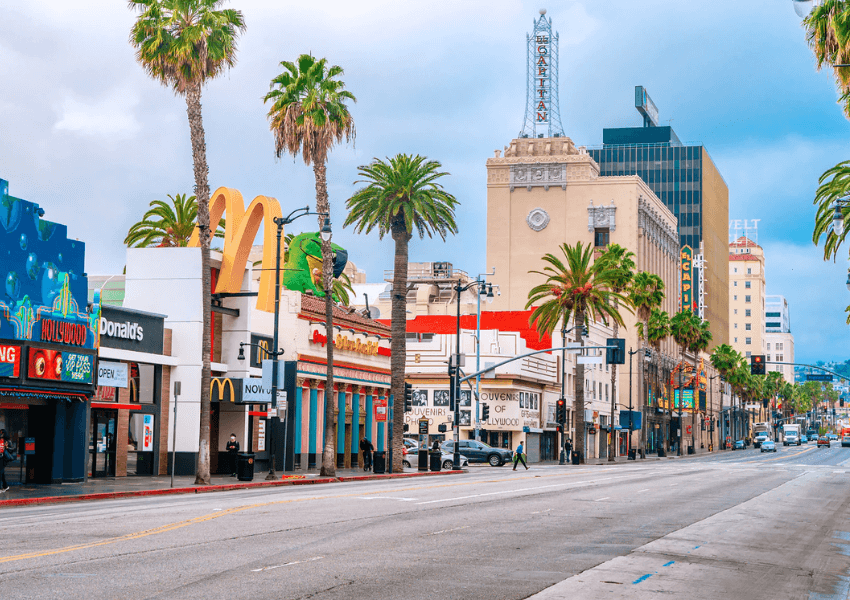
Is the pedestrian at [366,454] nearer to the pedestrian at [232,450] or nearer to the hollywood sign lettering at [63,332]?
the pedestrian at [232,450]

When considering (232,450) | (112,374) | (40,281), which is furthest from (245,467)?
(40,281)

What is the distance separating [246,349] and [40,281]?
566 inches

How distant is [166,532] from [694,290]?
487ft

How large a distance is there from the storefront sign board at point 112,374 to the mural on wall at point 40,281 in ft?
5.97

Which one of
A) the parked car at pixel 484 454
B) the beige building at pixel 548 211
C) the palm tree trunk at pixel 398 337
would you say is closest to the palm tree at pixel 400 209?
the palm tree trunk at pixel 398 337

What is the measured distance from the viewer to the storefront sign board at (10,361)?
30859 mm

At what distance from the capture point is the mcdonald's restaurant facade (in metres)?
42.8

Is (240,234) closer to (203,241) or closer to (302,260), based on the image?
(302,260)

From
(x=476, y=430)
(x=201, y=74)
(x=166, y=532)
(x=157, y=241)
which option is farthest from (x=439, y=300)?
(x=166, y=532)

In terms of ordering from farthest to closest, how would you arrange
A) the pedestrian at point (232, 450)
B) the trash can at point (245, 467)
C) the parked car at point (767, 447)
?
the parked car at point (767, 447) < the pedestrian at point (232, 450) < the trash can at point (245, 467)

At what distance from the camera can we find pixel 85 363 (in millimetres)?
34469

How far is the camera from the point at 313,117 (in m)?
44.3

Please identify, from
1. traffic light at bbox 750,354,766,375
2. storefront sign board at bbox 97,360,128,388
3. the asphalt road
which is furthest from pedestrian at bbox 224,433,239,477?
traffic light at bbox 750,354,766,375

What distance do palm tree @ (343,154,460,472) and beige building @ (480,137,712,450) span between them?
219 ft
